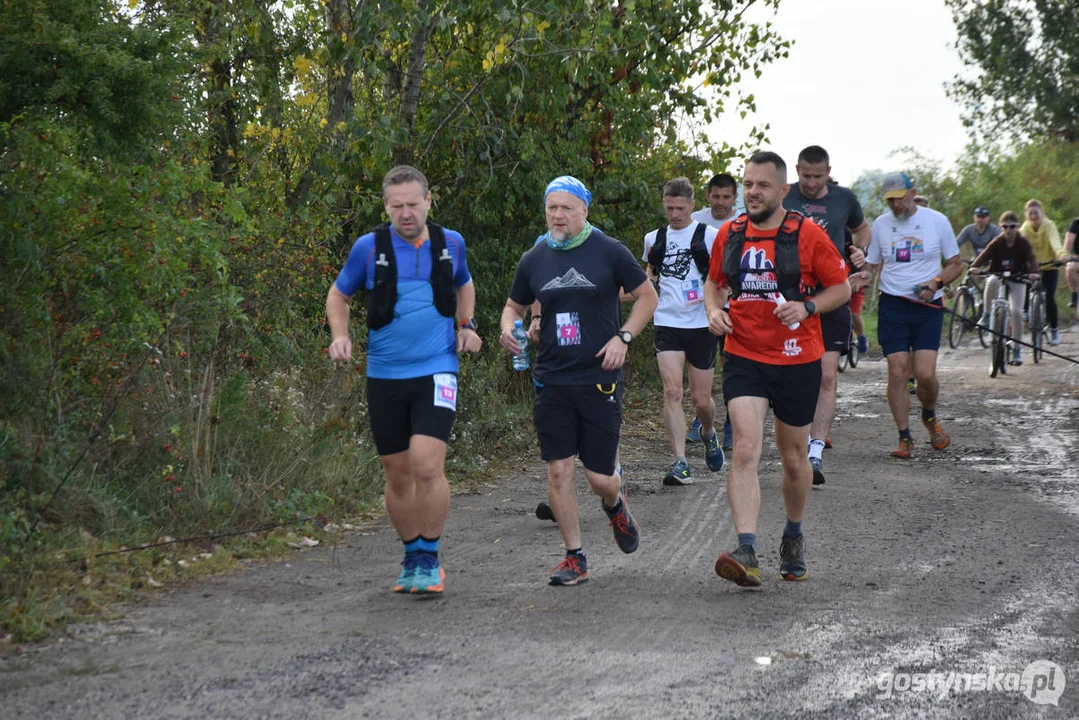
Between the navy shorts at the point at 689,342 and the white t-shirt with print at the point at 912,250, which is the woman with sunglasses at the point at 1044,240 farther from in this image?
the navy shorts at the point at 689,342

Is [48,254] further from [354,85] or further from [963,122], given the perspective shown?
[963,122]

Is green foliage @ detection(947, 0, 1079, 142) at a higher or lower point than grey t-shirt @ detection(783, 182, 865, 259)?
higher

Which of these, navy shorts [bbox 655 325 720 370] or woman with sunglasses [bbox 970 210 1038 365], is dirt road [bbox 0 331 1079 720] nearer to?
navy shorts [bbox 655 325 720 370]

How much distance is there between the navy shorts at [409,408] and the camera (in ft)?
22.3

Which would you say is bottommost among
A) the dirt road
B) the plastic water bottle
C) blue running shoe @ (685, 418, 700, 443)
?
blue running shoe @ (685, 418, 700, 443)

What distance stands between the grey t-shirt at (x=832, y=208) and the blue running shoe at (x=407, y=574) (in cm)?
A: 488

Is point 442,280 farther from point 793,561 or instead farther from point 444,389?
point 793,561

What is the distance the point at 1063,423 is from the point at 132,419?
32.0ft

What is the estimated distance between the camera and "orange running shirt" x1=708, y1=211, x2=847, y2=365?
704 centimetres

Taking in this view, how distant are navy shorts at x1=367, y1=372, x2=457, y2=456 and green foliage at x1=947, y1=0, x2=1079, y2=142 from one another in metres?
33.6

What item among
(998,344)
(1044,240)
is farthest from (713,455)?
(1044,240)

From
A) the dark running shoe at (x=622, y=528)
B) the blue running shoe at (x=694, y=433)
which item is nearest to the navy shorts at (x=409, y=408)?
the dark running shoe at (x=622, y=528)

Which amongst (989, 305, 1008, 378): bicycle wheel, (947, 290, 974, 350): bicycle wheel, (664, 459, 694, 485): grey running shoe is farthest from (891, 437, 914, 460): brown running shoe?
(947, 290, 974, 350): bicycle wheel

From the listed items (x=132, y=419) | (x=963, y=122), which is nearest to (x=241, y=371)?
(x=132, y=419)
